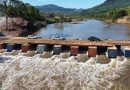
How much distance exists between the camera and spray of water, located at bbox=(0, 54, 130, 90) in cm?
3340

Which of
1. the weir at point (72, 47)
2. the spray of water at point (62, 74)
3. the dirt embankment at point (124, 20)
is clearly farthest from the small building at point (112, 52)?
the dirt embankment at point (124, 20)

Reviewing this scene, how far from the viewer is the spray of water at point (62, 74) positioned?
33.4m

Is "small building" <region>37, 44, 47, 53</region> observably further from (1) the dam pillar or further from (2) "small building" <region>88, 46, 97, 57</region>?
(2) "small building" <region>88, 46, 97, 57</region>

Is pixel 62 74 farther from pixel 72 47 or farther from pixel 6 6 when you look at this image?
pixel 6 6

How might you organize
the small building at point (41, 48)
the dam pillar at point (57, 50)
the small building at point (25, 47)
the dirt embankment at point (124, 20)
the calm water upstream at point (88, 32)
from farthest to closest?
the dirt embankment at point (124, 20) → the calm water upstream at point (88, 32) → the small building at point (25, 47) → the small building at point (41, 48) → the dam pillar at point (57, 50)

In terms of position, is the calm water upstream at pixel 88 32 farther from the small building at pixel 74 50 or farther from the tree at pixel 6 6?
the small building at pixel 74 50

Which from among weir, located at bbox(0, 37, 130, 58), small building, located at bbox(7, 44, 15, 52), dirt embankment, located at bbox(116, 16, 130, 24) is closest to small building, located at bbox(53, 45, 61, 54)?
weir, located at bbox(0, 37, 130, 58)

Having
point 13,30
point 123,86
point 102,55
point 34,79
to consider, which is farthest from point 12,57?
point 13,30

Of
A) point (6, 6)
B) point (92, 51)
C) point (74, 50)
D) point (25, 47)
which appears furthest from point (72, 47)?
point (6, 6)

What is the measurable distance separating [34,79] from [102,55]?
551 inches

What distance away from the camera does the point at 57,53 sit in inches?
1859

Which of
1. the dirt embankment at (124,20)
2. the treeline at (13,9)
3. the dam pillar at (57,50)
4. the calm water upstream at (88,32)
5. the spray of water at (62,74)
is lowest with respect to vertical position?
the dirt embankment at (124,20)

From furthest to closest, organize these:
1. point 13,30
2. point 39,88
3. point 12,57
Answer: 1. point 13,30
2. point 12,57
3. point 39,88

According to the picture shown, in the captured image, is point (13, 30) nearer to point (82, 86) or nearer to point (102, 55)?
point (102, 55)
